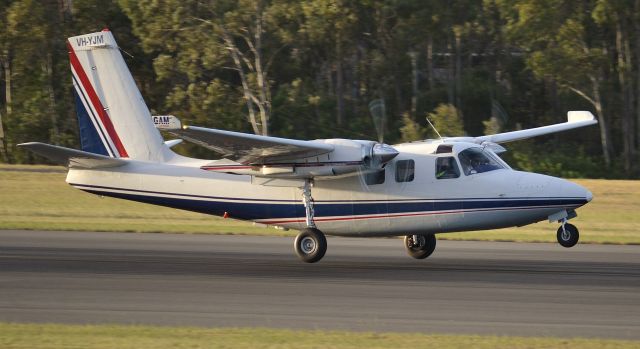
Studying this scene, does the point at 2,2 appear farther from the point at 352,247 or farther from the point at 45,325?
the point at 45,325

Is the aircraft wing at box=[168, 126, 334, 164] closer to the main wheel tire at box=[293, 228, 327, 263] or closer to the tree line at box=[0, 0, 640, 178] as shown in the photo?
the main wheel tire at box=[293, 228, 327, 263]

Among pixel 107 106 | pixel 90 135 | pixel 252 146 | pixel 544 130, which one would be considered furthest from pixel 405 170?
pixel 90 135

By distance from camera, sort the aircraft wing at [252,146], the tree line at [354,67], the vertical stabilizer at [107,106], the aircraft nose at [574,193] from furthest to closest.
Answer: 1. the tree line at [354,67]
2. the vertical stabilizer at [107,106]
3. the aircraft nose at [574,193]
4. the aircraft wing at [252,146]

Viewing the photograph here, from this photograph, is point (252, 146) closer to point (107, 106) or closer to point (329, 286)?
point (329, 286)

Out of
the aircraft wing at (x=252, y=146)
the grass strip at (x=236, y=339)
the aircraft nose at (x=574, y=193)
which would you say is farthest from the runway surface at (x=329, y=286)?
the aircraft wing at (x=252, y=146)

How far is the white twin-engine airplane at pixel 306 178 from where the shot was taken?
18750 millimetres

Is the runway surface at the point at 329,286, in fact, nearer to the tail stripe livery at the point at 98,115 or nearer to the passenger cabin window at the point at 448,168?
the passenger cabin window at the point at 448,168

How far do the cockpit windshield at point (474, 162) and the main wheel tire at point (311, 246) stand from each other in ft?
9.77

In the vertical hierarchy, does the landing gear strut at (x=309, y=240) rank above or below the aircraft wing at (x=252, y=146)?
below

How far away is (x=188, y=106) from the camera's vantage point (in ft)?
158

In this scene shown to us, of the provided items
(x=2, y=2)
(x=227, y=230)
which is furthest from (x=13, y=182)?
(x=227, y=230)

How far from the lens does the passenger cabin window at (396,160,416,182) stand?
19391mm

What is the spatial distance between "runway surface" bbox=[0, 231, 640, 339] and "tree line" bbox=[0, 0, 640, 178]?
2337 centimetres

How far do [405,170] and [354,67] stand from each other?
39621mm
